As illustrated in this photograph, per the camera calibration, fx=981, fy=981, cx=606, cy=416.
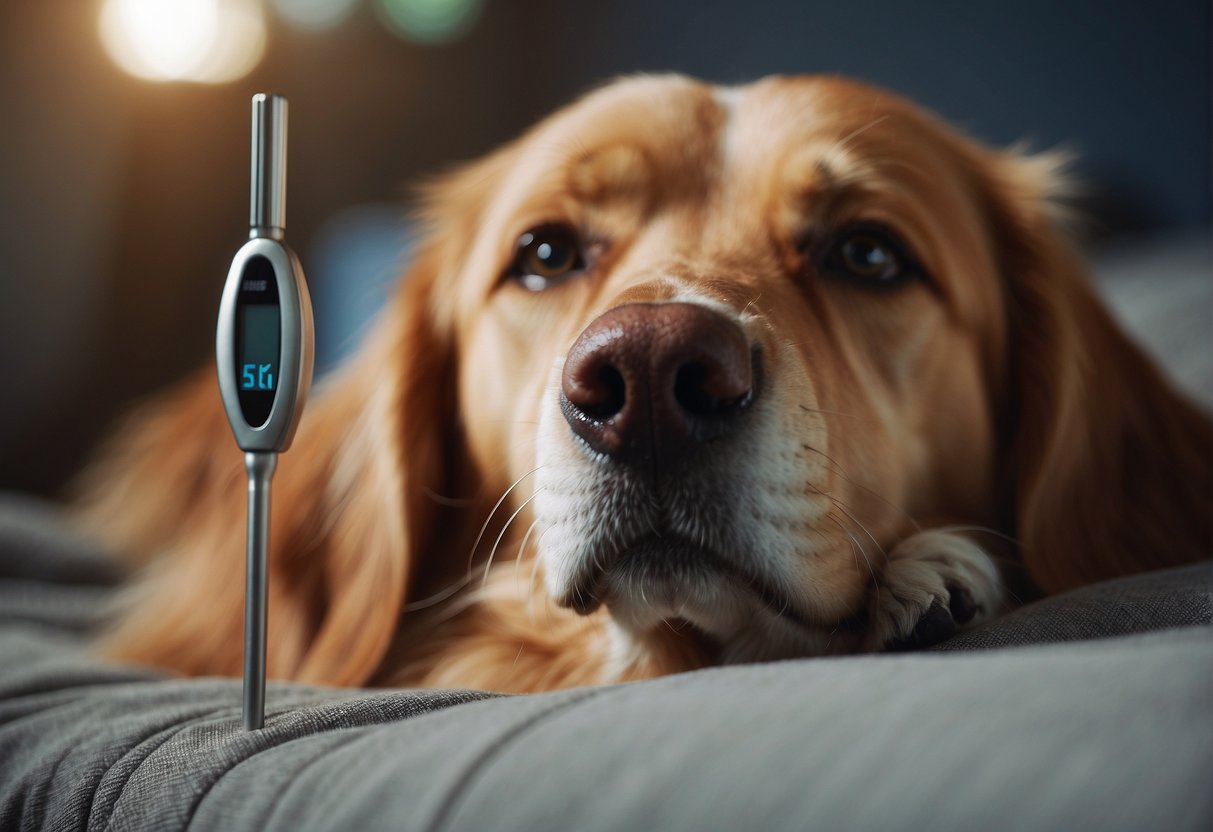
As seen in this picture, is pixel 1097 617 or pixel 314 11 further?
pixel 314 11

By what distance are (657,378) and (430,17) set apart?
365 centimetres

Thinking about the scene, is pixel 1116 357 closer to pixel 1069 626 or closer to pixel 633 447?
A: pixel 1069 626

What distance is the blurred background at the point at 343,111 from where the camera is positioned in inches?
101

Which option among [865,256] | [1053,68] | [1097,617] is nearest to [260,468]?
[1097,617]

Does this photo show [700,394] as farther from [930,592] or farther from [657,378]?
[930,592]

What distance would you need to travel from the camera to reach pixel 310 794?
0.60m

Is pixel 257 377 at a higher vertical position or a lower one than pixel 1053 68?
lower

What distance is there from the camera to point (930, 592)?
34.6 inches

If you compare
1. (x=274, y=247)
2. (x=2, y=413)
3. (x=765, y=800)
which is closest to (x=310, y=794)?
(x=765, y=800)

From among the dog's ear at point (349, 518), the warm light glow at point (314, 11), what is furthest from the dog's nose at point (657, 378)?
the warm light glow at point (314, 11)

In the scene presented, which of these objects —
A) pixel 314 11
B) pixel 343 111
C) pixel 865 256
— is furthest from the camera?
pixel 343 111

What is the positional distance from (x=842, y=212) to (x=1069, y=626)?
60 cm

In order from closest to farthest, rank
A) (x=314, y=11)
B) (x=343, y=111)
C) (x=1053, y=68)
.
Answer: (x=1053, y=68)
(x=314, y=11)
(x=343, y=111)

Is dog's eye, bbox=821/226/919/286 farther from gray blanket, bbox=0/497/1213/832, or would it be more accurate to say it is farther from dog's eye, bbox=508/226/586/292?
gray blanket, bbox=0/497/1213/832
